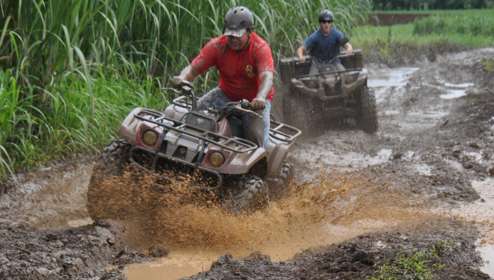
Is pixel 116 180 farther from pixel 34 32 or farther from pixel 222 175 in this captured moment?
pixel 34 32

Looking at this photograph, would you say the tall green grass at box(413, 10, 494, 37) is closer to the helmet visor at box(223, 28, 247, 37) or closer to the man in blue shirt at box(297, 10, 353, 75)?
the man in blue shirt at box(297, 10, 353, 75)

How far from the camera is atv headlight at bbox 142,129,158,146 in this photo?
598 cm

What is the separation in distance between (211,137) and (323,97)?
477cm

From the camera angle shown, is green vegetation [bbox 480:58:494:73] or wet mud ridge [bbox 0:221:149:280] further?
green vegetation [bbox 480:58:494:73]

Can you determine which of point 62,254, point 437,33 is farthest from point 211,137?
point 437,33

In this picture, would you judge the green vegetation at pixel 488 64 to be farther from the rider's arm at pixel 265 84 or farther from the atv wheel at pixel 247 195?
the atv wheel at pixel 247 195

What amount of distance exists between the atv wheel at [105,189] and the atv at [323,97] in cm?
465

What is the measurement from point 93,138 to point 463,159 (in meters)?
3.59

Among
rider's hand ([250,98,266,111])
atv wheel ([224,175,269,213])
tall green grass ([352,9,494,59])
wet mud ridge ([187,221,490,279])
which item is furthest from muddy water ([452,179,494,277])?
tall green grass ([352,9,494,59])

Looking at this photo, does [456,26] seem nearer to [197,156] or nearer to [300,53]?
[300,53]

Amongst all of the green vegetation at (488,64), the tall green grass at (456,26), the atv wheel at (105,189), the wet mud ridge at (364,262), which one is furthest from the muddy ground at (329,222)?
the tall green grass at (456,26)

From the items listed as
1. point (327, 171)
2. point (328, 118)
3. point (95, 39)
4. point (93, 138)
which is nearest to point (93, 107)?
point (93, 138)

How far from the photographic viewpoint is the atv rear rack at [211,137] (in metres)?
5.95

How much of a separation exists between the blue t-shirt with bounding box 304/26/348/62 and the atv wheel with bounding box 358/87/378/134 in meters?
0.64
